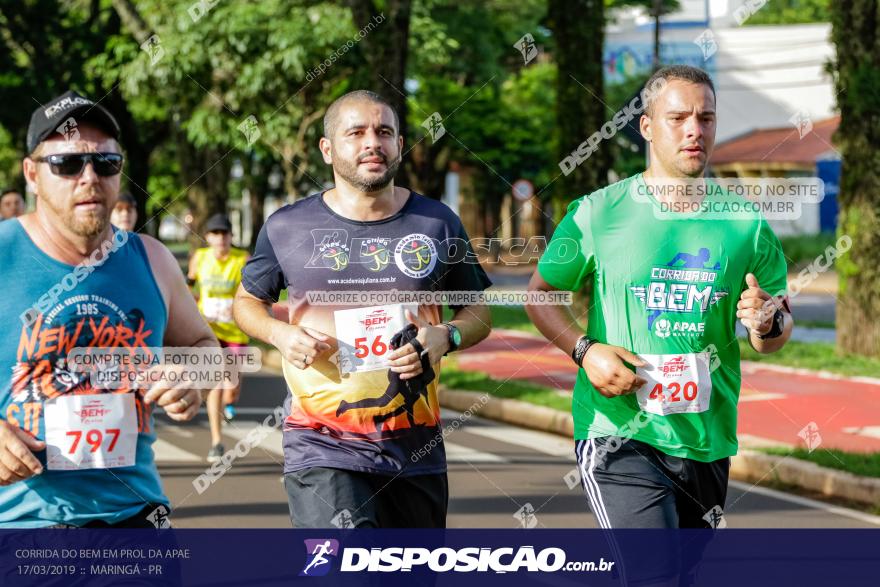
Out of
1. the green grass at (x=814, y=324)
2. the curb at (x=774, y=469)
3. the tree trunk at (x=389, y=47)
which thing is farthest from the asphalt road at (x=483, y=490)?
the green grass at (x=814, y=324)

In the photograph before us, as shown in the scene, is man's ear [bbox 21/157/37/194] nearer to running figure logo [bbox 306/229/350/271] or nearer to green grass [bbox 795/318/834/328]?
running figure logo [bbox 306/229/350/271]

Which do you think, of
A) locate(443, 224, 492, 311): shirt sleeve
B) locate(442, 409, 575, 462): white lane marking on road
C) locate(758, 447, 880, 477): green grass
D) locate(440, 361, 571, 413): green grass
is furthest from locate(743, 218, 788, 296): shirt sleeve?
locate(440, 361, 571, 413): green grass

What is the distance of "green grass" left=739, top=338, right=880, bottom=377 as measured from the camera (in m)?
13.0

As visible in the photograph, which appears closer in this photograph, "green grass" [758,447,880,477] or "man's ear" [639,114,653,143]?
"man's ear" [639,114,653,143]

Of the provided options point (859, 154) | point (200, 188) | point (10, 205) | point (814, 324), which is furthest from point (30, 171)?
point (200, 188)

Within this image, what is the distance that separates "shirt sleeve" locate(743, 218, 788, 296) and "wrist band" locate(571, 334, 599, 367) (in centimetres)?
59

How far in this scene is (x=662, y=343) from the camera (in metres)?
4.02

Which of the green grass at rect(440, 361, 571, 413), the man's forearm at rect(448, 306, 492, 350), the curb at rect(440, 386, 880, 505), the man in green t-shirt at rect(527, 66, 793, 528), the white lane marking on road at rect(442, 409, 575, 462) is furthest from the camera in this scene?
the green grass at rect(440, 361, 571, 413)

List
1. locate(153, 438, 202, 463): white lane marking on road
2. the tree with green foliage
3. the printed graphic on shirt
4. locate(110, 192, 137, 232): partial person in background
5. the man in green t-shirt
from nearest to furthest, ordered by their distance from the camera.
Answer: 1. the printed graphic on shirt
2. the man in green t-shirt
3. locate(110, 192, 137, 232): partial person in background
4. locate(153, 438, 202, 463): white lane marking on road
5. the tree with green foliage

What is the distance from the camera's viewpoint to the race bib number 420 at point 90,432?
3.22 m

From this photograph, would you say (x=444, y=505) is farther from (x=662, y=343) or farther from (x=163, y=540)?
(x=163, y=540)

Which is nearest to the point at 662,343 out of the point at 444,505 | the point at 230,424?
the point at 444,505

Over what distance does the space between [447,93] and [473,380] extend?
20795 millimetres

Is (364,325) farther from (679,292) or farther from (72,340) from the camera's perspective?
(72,340)
